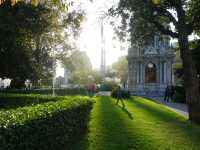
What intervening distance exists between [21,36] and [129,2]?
10465 millimetres

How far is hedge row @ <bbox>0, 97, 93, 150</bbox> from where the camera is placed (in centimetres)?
635

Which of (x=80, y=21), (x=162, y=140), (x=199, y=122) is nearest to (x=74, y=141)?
(x=162, y=140)

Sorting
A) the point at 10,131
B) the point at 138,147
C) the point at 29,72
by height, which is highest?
the point at 29,72

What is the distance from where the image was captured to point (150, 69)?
65625 millimetres

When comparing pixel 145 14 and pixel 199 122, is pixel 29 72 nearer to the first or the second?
pixel 145 14

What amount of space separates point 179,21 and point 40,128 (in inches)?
473

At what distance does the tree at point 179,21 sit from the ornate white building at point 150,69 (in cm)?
4241

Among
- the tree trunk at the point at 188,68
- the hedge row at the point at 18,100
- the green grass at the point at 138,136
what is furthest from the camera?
the tree trunk at the point at 188,68

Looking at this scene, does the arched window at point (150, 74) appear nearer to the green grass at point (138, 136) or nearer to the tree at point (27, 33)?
the tree at point (27, 33)

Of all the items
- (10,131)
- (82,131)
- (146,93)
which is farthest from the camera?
(146,93)

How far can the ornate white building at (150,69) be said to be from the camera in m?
63.0

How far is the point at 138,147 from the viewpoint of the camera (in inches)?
441

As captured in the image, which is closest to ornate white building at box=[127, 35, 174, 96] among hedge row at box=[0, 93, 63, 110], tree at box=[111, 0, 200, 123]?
tree at box=[111, 0, 200, 123]

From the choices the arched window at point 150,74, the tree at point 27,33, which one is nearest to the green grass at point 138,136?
the tree at point 27,33
